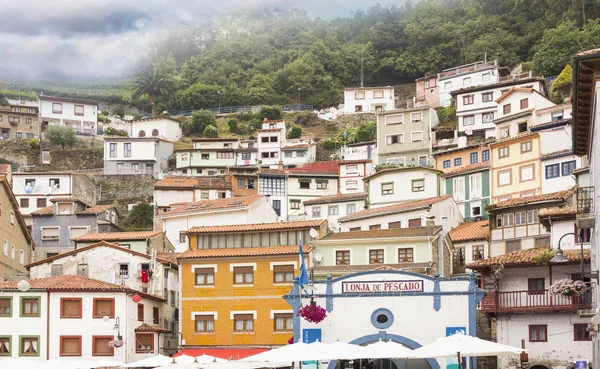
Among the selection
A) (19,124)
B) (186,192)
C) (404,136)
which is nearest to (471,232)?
(186,192)

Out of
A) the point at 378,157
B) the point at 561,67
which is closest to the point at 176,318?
the point at 378,157

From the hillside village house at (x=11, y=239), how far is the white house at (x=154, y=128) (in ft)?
179

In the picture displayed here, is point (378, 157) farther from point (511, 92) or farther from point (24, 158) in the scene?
point (24, 158)

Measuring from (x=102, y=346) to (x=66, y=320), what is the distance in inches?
103

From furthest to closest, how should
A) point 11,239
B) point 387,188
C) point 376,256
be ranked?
point 387,188, point 11,239, point 376,256

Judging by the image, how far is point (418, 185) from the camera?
72500 mm

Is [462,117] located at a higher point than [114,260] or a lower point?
higher

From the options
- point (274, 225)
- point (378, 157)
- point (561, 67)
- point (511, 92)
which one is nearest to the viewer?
point (274, 225)

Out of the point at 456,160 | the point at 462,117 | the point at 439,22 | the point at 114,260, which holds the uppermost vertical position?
the point at 439,22

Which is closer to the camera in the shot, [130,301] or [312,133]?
[130,301]

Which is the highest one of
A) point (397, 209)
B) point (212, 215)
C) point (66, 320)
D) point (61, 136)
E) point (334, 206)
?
point (61, 136)

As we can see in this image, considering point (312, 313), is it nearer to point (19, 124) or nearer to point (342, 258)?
point (342, 258)

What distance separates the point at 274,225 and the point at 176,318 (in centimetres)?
969

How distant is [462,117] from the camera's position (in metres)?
102
